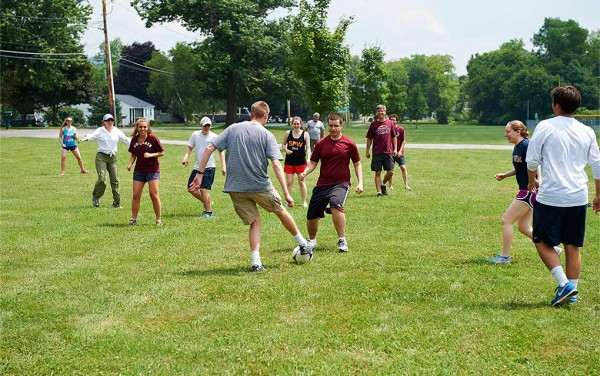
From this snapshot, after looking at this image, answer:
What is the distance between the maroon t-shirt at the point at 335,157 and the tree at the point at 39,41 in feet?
194

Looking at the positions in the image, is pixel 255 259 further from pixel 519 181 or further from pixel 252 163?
pixel 519 181

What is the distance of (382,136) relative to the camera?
55.1ft

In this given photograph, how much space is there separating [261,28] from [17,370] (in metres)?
58.8

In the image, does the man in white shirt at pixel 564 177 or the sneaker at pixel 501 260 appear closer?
the man in white shirt at pixel 564 177

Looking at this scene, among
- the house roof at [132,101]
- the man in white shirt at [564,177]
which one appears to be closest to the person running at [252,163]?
the man in white shirt at [564,177]

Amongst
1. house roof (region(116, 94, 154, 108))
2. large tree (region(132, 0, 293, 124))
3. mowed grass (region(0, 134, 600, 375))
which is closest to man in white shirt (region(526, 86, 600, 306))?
mowed grass (region(0, 134, 600, 375))

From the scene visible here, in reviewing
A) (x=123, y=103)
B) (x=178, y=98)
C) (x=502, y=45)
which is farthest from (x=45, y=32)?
(x=502, y=45)

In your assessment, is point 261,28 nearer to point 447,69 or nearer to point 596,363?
point 596,363

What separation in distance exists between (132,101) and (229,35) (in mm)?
51063

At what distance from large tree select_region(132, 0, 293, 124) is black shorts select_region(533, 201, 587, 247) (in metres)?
55.3

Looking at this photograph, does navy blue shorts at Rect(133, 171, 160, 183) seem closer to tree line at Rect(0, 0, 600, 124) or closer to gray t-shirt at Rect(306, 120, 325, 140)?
gray t-shirt at Rect(306, 120, 325, 140)

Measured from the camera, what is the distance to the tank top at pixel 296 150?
1452cm

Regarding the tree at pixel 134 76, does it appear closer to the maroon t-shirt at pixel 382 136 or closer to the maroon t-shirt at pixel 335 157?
the maroon t-shirt at pixel 382 136

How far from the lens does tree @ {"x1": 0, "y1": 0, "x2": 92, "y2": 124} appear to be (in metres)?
63.1
